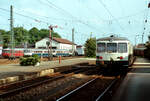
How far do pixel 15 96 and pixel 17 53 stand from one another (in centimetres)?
3479

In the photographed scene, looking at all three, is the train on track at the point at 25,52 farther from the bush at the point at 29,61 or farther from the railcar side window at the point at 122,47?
the railcar side window at the point at 122,47

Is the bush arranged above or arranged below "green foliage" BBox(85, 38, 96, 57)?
below

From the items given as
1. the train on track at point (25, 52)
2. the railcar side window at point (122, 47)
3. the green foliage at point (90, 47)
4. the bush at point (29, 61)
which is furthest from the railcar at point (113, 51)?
the green foliage at point (90, 47)

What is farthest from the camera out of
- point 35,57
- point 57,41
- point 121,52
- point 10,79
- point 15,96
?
point 57,41

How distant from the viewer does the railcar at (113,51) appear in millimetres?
13914

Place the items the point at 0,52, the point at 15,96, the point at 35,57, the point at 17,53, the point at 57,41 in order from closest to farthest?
the point at 15,96 < the point at 35,57 < the point at 17,53 < the point at 0,52 < the point at 57,41

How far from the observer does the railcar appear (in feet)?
45.6

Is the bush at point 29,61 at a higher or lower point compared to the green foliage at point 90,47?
lower

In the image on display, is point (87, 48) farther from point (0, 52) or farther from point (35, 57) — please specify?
point (35, 57)

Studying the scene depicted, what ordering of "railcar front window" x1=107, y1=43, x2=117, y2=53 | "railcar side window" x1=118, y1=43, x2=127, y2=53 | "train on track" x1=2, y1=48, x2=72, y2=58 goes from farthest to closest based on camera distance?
"train on track" x1=2, y1=48, x2=72, y2=58 < "railcar front window" x1=107, y1=43, x2=117, y2=53 < "railcar side window" x1=118, y1=43, x2=127, y2=53

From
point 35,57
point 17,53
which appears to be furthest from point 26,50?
point 35,57

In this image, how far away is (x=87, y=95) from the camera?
7617 millimetres

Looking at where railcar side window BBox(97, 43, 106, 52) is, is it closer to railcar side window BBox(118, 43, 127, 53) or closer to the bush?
railcar side window BBox(118, 43, 127, 53)

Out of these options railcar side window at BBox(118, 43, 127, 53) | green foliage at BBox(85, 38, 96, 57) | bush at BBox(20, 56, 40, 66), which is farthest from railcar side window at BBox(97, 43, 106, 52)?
green foliage at BBox(85, 38, 96, 57)
